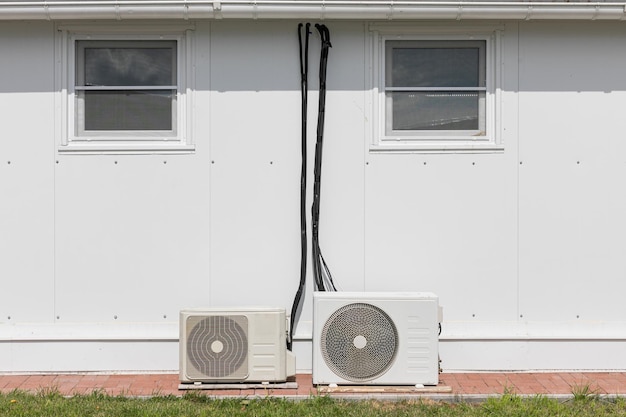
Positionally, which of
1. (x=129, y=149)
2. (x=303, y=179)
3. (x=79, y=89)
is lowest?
(x=303, y=179)

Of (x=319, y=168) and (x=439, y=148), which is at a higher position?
(x=439, y=148)

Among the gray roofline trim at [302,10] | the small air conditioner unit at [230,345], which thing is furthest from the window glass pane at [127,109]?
the small air conditioner unit at [230,345]

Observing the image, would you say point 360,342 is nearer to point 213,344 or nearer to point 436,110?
point 213,344

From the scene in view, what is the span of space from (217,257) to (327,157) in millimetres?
1135

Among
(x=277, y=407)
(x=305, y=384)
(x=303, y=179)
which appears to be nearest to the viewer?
(x=277, y=407)

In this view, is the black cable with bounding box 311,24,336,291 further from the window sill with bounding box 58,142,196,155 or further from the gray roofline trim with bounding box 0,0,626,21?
the window sill with bounding box 58,142,196,155

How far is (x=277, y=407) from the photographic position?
4.48m

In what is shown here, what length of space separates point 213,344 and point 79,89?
7.31 feet

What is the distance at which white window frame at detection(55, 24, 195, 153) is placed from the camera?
17.5ft

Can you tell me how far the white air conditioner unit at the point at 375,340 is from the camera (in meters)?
4.90

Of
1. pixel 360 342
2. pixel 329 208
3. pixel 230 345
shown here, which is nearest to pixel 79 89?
pixel 329 208

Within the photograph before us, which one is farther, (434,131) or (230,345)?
(434,131)

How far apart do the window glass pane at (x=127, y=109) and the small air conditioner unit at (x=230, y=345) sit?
1.54 metres

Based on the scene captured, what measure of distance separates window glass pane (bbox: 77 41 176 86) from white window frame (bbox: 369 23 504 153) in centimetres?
158
